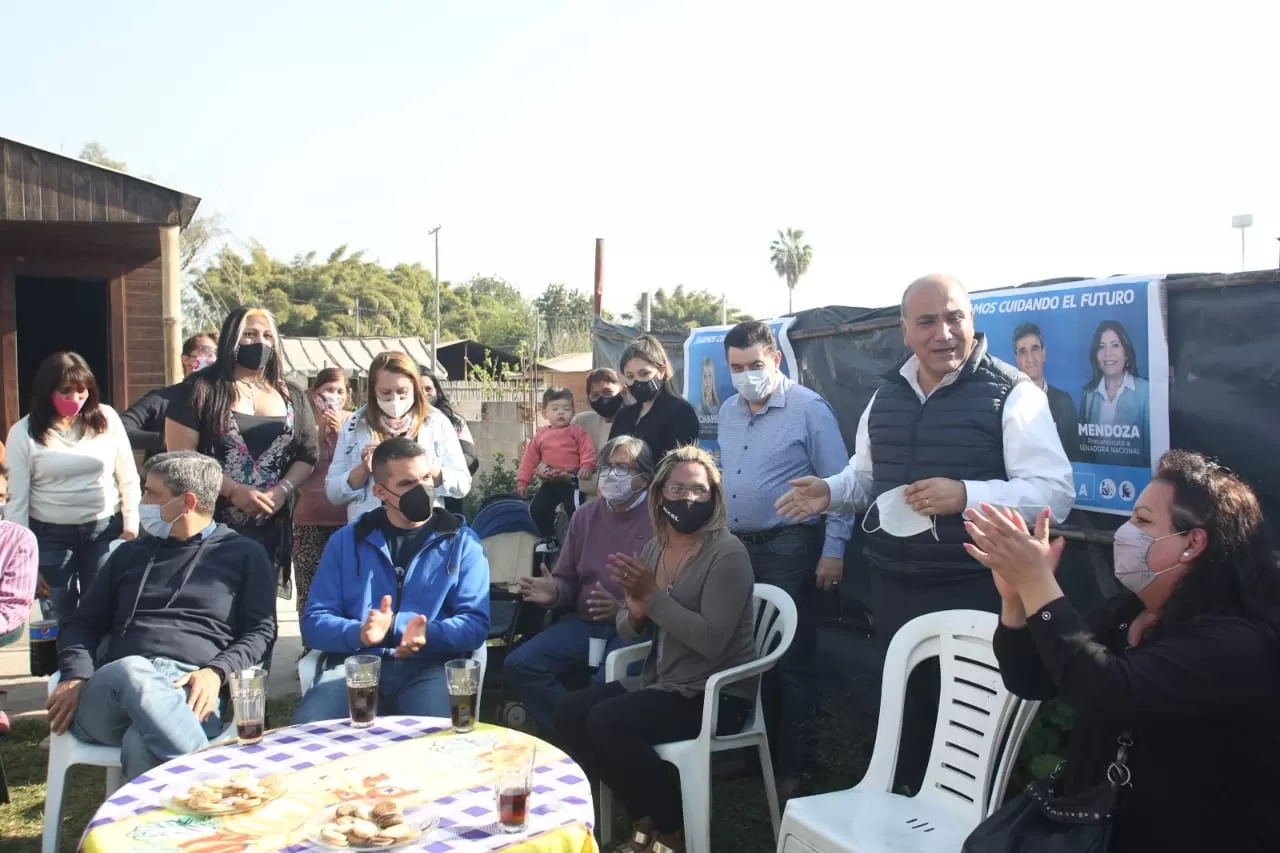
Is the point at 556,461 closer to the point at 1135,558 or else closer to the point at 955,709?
the point at 955,709

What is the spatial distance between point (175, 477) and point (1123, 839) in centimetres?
306

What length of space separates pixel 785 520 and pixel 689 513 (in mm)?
655

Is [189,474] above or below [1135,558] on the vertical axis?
above

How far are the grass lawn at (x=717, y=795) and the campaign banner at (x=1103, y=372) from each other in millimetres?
1335

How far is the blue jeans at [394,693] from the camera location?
337cm

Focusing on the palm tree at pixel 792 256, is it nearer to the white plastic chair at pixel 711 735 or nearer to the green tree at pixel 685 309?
the green tree at pixel 685 309

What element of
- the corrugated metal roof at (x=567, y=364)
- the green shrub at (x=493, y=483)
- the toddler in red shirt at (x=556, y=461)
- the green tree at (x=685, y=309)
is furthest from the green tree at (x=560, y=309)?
the toddler in red shirt at (x=556, y=461)

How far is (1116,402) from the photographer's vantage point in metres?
3.76

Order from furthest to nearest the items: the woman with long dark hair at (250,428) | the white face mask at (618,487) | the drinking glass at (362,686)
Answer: the woman with long dark hair at (250,428)
the white face mask at (618,487)
the drinking glass at (362,686)

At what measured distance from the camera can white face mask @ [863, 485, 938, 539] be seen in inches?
125

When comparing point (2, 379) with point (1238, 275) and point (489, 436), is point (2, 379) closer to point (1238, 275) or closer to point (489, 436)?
point (489, 436)

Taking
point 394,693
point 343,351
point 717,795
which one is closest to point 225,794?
point 394,693

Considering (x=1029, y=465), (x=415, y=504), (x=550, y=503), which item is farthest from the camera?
(x=550, y=503)

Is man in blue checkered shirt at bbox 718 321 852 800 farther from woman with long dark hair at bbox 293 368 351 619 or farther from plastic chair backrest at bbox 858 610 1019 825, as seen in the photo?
woman with long dark hair at bbox 293 368 351 619
